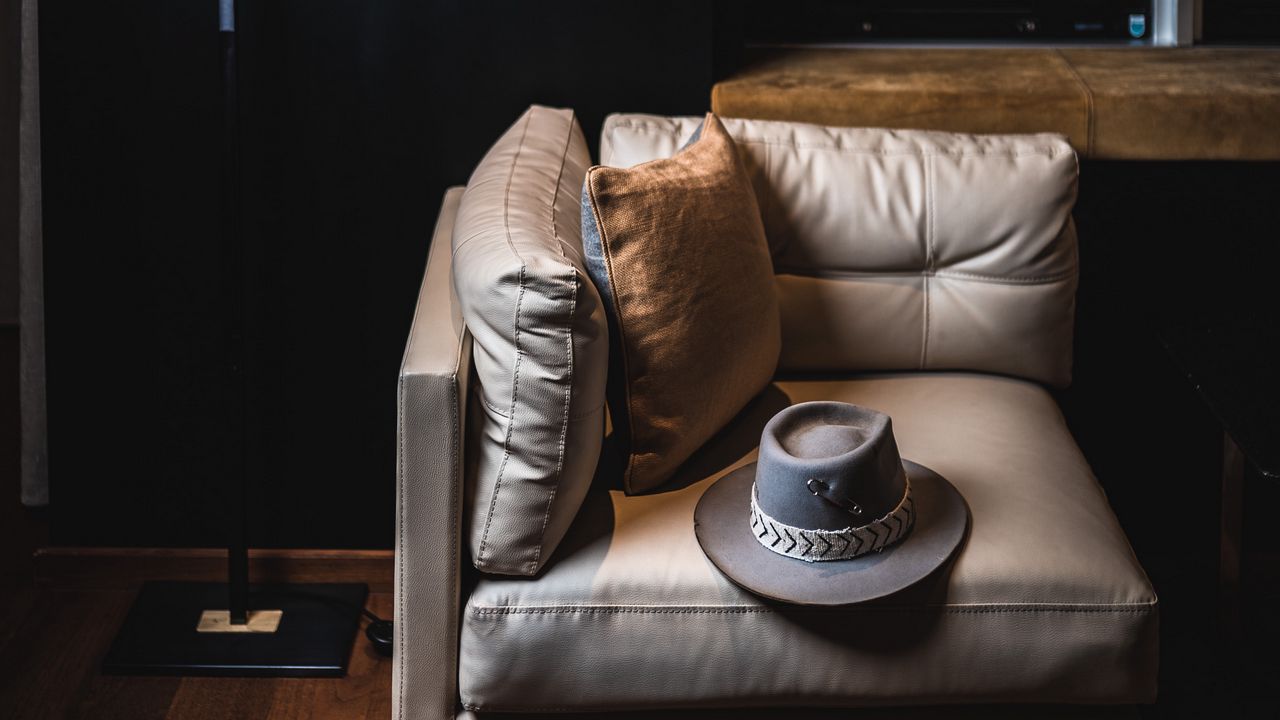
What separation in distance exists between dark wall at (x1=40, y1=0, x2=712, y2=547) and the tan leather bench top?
191 millimetres

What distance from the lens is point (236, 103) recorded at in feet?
5.90

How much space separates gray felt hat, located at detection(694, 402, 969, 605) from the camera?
4.63ft

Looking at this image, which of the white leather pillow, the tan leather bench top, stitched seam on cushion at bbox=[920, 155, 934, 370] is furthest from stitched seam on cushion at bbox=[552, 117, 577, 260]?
stitched seam on cushion at bbox=[920, 155, 934, 370]

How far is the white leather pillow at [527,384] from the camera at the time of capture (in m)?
1.39

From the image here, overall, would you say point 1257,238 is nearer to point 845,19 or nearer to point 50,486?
point 845,19

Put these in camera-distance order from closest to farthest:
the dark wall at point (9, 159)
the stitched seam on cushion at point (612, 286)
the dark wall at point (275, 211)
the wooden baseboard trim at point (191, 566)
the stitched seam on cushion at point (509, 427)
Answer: the stitched seam on cushion at point (509, 427) → the stitched seam on cushion at point (612, 286) → the dark wall at point (275, 211) → the wooden baseboard trim at point (191, 566) → the dark wall at point (9, 159)

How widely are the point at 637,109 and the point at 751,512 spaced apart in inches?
36.3

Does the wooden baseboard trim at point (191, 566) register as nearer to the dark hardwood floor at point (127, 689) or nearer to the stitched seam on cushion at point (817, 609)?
the dark hardwood floor at point (127, 689)

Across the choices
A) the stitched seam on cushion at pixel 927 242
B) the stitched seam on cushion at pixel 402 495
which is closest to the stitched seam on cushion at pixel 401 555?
the stitched seam on cushion at pixel 402 495

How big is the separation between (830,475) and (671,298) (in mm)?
330

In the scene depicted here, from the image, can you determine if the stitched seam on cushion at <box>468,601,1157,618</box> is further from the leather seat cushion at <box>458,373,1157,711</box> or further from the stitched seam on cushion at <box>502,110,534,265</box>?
the stitched seam on cushion at <box>502,110,534,265</box>

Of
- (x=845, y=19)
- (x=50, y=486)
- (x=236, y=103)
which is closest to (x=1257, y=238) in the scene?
(x=845, y=19)

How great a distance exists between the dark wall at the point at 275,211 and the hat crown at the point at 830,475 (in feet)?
2.97

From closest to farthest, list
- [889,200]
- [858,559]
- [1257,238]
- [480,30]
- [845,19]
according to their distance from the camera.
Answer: [858,559] → [889,200] → [480,30] → [1257,238] → [845,19]
